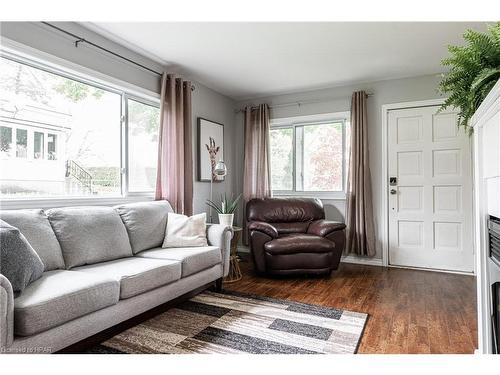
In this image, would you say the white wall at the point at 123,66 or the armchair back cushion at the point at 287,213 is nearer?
the white wall at the point at 123,66

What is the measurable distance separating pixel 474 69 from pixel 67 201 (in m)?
2.90

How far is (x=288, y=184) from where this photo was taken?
4805 millimetres

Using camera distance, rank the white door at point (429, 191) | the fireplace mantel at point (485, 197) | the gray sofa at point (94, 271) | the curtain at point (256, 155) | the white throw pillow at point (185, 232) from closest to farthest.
Answer: the fireplace mantel at point (485, 197), the gray sofa at point (94, 271), the white throw pillow at point (185, 232), the white door at point (429, 191), the curtain at point (256, 155)

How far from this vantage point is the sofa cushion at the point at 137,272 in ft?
6.72

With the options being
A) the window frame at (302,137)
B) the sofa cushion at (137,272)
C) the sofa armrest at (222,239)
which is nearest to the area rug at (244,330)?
the sofa cushion at (137,272)

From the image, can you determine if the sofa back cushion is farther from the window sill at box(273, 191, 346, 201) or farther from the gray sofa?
the gray sofa

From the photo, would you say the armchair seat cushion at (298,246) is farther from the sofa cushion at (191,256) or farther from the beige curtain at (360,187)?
the beige curtain at (360,187)

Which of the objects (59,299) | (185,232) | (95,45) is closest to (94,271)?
(59,299)

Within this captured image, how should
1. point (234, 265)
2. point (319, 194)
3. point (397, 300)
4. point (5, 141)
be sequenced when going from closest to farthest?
point (5, 141) → point (397, 300) → point (234, 265) → point (319, 194)

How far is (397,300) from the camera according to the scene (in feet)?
9.21

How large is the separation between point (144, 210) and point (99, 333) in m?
1.27

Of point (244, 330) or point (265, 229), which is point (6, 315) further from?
point (265, 229)

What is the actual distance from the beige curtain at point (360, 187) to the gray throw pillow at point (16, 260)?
3543 mm
